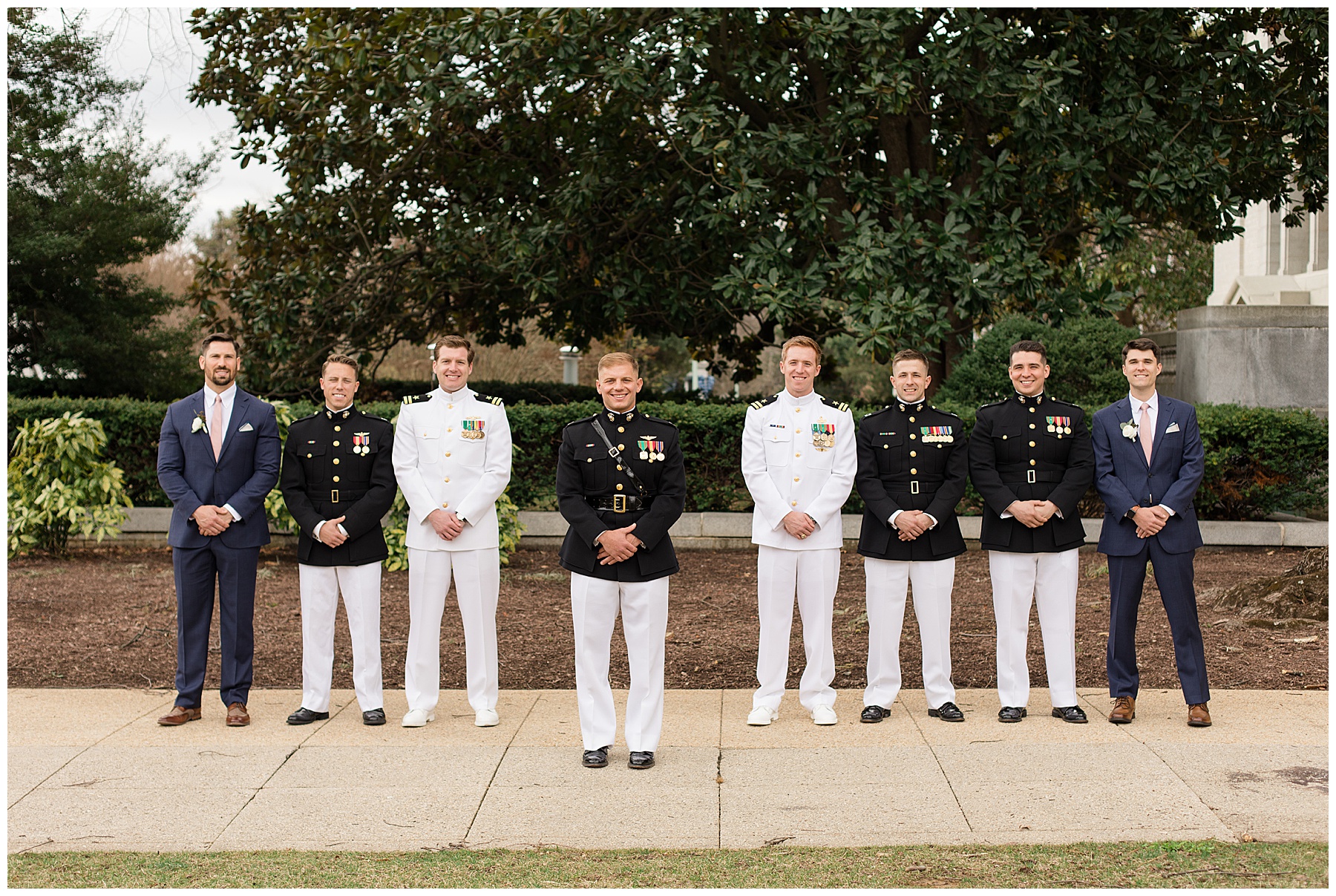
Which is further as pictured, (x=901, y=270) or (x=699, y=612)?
(x=901, y=270)

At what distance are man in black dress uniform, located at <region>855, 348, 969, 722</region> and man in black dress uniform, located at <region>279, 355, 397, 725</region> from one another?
103 inches

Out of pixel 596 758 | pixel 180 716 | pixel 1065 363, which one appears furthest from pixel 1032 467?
pixel 1065 363

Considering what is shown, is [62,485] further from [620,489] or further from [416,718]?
[620,489]

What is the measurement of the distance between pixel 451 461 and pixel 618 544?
4.36ft

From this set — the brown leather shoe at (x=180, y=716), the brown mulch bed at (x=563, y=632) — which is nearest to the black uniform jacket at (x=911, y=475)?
the brown mulch bed at (x=563, y=632)

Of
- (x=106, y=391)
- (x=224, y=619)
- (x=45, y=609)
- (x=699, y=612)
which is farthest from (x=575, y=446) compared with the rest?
(x=106, y=391)

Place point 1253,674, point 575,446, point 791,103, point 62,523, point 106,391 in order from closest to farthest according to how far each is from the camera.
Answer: point 575,446 → point 1253,674 → point 62,523 → point 791,103 → point 106,391

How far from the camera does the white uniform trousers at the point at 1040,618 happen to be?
6.42 meters

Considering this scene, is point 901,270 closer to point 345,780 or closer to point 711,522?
point 711,522

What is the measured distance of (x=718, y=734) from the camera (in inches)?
245

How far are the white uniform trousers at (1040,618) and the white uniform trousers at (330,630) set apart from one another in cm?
333

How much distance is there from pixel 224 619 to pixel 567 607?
3475 millimetres

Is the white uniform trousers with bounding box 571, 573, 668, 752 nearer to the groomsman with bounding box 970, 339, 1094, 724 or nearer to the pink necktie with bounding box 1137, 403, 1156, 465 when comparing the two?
the groomsman with bounding box 970, 339, 1094, 724

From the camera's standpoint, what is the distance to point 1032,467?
654cm
